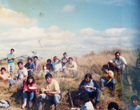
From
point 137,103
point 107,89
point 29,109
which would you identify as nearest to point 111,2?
point 107,89

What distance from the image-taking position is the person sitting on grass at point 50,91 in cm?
557

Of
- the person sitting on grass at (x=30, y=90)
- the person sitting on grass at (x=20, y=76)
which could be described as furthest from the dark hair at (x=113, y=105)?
the person sitting on grass at (x=20, y=76)

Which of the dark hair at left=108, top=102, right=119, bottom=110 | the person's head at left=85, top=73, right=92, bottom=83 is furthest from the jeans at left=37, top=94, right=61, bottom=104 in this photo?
the dark hair at left=108, top=102, right=119, bottom=110

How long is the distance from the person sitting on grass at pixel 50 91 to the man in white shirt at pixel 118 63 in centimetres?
167

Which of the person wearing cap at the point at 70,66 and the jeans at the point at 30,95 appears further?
the person wearing cap at the point at 70,66

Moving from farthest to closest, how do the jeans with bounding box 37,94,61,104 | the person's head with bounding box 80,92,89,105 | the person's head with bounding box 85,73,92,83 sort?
the person's head with bounding box 85,73,92,83
the jeans with bounding box 37,94,61,104
the person's head with bounding box 80,92,89,105

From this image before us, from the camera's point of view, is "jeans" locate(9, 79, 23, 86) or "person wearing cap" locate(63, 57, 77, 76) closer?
"jeans" locate(9, 79, 23, 86)

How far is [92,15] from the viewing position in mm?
6023

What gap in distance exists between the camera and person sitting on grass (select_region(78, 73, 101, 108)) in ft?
18.5

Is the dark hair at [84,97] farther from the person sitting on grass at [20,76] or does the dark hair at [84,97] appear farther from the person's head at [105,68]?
the person sitting on grass at [20,76]

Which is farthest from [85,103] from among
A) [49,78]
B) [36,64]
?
[36,64]

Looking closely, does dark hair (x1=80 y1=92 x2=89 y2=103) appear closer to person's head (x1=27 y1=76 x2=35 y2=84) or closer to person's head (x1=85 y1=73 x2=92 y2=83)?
person's head (x1=85 y1=73 x2=92 y2=83)

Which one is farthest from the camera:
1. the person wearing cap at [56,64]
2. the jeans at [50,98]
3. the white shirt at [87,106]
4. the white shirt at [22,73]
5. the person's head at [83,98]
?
the person wearing cap at [56,64]

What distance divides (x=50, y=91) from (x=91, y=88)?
1.13m
